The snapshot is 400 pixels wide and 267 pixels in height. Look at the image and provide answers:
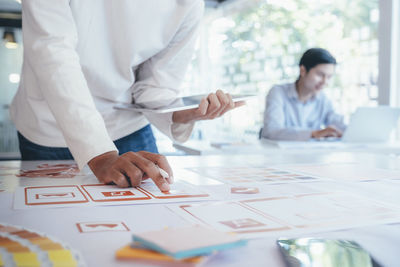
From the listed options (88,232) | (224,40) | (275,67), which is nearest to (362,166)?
(88,232)

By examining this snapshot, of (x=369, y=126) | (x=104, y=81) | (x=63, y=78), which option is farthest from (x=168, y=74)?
(x=369, y=126)

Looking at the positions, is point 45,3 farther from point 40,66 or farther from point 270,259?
point 270,259

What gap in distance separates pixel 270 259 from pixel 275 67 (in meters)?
4.94

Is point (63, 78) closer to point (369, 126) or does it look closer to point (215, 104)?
point (215, 104)

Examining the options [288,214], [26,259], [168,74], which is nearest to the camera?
[26,259]

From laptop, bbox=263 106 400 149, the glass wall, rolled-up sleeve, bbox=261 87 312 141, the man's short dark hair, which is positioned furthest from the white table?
the glass wall

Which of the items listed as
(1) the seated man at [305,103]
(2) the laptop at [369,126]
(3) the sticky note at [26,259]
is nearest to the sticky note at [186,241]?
(3) the sticky note at [26,259]

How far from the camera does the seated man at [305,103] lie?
331 centimetres

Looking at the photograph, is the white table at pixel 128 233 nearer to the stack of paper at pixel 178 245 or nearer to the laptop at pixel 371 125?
the stack of paper at pixel 178 245

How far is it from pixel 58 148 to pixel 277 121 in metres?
2.22

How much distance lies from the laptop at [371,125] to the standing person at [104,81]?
1458mm

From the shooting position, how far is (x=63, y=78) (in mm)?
994

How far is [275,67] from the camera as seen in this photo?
5219mm

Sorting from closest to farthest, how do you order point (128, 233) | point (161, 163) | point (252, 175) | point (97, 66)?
1. point (128, 233)
2. point (161, 163)
3. point (252, 175)
4. point (97, 66)
